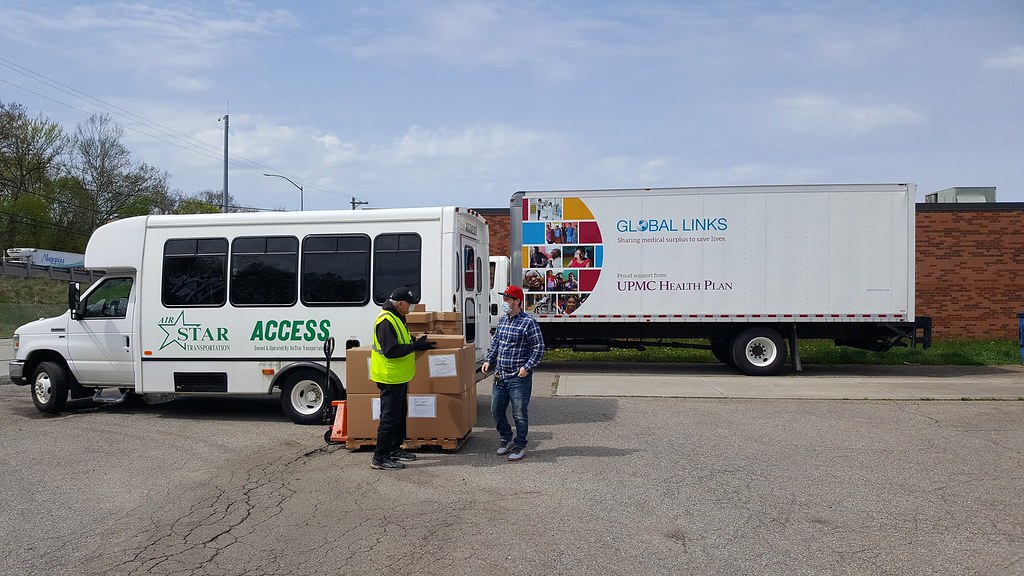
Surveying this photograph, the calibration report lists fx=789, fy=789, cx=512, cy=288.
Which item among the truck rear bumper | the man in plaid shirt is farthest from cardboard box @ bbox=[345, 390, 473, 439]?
the truck rear bumper

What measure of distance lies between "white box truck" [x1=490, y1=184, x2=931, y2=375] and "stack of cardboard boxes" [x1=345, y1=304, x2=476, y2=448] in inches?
304

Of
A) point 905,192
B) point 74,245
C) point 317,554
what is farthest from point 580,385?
point 74,245

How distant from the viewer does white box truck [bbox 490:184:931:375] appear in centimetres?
1532

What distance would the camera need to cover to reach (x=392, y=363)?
754cm

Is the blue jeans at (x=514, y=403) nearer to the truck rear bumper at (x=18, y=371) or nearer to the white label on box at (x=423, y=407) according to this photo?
the white label on box at (x=423, y=407)

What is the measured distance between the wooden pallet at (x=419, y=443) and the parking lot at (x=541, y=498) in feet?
0.36

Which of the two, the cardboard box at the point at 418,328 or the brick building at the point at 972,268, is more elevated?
the brick building at the point at 972,268

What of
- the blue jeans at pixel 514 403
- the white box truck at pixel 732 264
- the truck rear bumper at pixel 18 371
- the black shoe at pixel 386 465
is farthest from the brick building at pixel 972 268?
the truck rear bumper at pixel 18 371

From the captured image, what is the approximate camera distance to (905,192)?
50.0 ft

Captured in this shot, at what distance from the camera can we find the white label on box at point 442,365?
8.30m

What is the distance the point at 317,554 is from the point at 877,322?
13.2 meters

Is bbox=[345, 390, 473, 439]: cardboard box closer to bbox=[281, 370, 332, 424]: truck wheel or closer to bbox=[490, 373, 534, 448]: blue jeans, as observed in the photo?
bbox=[490, 373, 534, 448]: blue jeans

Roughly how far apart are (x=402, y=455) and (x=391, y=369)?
1.03 m

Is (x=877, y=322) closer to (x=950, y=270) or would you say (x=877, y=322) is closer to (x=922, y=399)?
(x=922, y=399)
